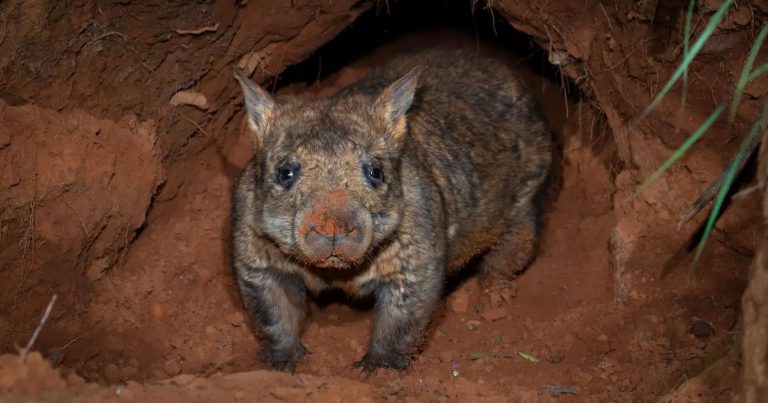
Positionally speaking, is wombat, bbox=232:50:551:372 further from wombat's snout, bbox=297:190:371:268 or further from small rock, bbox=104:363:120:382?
small rock, bbox=104:363:120:382

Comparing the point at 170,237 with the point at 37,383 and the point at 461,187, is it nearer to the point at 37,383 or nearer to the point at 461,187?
the point at 461,187

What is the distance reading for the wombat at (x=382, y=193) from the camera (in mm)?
4754

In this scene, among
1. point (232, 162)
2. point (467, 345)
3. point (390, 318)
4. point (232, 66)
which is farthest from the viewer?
point (232, 162)

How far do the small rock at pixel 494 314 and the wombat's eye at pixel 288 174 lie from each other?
1975mm

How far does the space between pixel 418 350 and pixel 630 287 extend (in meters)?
1.43

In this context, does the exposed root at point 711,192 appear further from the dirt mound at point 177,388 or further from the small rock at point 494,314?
the dirt mound at point 177,388

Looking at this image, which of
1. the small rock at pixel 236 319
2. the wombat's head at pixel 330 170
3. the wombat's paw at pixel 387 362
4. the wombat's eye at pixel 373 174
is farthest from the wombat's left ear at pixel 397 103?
the small rock at pixel 236 319

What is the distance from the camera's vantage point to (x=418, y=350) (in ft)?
18.0

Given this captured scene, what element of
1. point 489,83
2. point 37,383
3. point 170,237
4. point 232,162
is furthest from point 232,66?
point 37,383

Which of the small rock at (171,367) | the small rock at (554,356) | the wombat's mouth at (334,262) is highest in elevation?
the wombat's mouth at (334,262)

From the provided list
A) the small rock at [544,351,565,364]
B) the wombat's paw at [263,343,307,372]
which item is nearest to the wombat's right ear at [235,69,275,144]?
the wombat's paw at [263,343,307,372]

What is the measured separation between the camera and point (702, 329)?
16.0 ft

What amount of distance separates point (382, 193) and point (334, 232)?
1.84 ft

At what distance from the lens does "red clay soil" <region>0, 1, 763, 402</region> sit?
4906 mm
